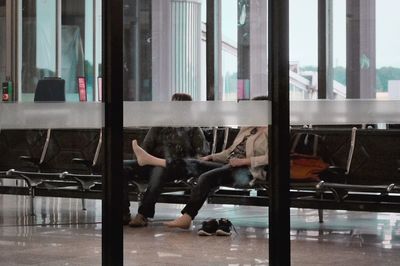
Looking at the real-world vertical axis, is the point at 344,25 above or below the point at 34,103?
above

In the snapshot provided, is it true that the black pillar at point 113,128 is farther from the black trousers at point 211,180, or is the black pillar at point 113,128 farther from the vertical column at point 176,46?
the black trousers at point 211,180

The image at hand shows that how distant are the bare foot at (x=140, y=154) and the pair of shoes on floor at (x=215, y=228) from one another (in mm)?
631

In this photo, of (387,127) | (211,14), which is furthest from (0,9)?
(387,127)

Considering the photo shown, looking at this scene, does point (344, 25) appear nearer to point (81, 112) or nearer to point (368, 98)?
point (368, 98)

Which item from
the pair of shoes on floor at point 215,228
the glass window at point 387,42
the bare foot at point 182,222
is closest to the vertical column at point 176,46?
the bare foot at point 182,222

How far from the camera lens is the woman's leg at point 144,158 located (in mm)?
4590

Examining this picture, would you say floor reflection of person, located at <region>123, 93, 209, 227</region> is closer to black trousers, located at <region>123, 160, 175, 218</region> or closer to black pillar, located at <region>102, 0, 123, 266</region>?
black trousers, located at <region>123, 160, 175, 218</region>

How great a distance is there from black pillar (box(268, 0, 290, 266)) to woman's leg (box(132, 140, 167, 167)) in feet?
2.65

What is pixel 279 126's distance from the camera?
4199 mm

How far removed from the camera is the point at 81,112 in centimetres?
439

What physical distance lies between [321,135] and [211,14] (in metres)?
1.18

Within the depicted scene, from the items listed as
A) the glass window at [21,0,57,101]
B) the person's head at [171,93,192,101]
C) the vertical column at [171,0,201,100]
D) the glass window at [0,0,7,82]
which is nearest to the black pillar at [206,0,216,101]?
the vertical column at [171,0,201,100]

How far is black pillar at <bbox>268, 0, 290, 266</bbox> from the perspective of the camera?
165 inches

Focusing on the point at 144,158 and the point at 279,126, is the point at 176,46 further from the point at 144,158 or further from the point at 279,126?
the point at 279,126
